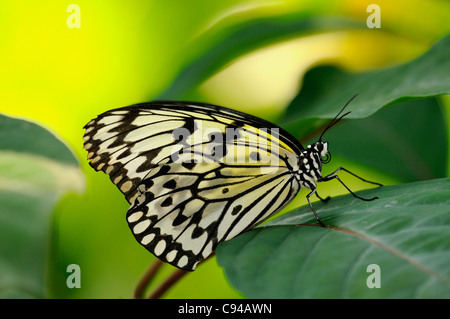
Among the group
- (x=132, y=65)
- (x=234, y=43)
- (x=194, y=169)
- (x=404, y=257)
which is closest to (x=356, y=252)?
(x=404, y=257)

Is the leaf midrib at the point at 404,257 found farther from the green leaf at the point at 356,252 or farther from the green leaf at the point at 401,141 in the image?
the green leaf at the point at 401,141

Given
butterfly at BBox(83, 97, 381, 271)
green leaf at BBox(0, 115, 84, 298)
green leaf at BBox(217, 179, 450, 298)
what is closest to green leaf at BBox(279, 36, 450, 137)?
butterfly at BBox(83, 97, 381, 271)

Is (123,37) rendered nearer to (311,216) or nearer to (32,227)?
(32,227)

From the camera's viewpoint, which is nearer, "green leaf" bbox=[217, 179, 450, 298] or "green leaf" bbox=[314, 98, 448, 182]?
"green leaf" bbox=[217, 179, 450, 298]

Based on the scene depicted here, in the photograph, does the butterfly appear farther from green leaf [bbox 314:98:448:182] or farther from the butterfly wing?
green leaf [bbox 314:98:448:182]

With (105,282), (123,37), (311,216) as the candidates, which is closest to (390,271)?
(311,216)

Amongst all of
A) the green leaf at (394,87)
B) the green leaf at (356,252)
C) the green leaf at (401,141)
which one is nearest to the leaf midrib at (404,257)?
the green leaf at (356,252)
